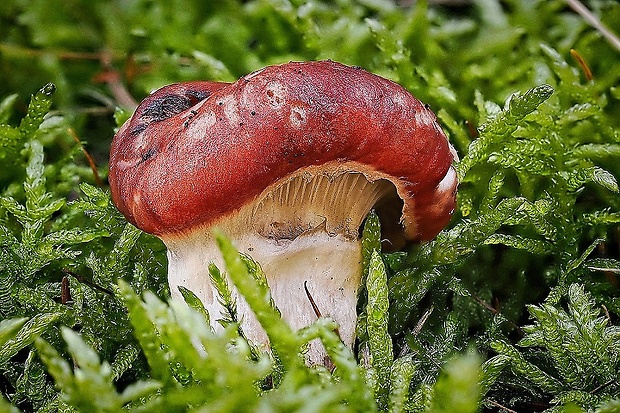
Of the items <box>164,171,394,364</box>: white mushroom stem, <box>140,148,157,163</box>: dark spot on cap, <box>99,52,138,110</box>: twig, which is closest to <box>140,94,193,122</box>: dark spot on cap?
<box>140,148,157,163</box>: dark spot on cap

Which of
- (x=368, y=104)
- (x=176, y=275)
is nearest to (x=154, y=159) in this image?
(x=176, y=275)

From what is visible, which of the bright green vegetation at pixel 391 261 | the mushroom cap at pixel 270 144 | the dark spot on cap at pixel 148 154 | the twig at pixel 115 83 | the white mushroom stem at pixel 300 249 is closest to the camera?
the bright green vegetation at pixel 391 261

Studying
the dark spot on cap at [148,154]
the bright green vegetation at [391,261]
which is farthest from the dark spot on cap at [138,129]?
the bright green vegetation at [391,261]

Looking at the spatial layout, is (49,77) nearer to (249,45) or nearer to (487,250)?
(249,45)

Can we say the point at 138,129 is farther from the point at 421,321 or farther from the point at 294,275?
the point at 421,321

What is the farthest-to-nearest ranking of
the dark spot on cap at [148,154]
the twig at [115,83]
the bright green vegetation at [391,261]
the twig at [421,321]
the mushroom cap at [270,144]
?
1. the twig at [115,83]
2. the twig at [421,321]
3. the dark spot on cap at [148,154]
4. the mushroom cap at [270,144]
5. the bright green vegetation at [391,261]

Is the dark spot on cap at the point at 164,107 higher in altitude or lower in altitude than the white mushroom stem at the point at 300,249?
higher

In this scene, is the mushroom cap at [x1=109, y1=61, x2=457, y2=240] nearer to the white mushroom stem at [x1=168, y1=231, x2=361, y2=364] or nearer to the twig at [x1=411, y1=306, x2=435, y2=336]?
the white mushroom stem at [x1=168, y1=231, x2=361, y2=364]

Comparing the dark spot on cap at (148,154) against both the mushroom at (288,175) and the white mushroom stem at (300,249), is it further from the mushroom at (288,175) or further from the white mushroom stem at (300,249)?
the white mushroom stem at (300,249)
